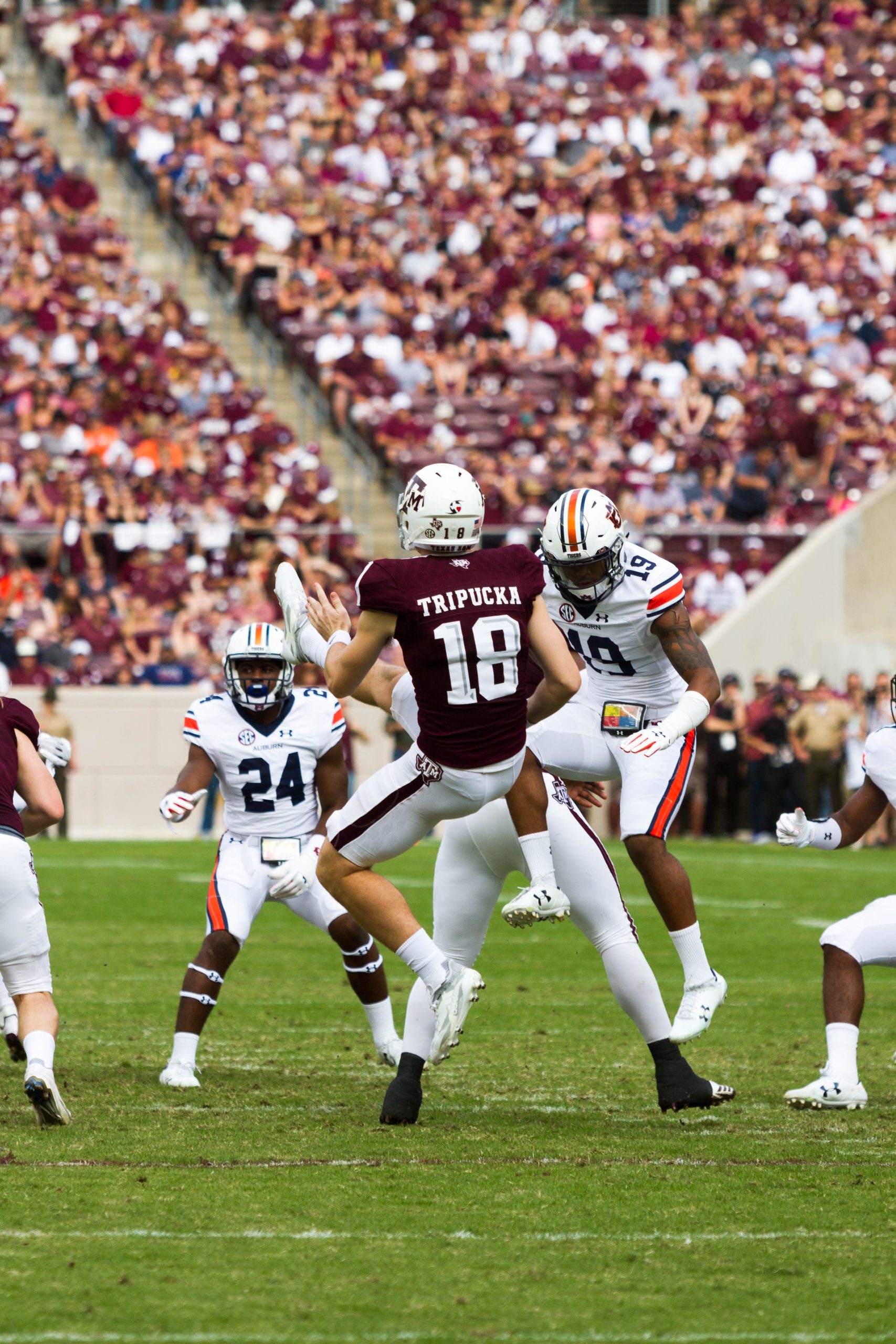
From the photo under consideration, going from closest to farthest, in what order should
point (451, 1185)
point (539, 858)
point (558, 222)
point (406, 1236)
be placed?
point (406, 1236) → point (451, 1185) → point (539, 858) → point (558, 222)

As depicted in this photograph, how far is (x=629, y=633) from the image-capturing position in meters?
6.77

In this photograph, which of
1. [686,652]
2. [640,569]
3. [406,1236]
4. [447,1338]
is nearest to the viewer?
[447,1338]

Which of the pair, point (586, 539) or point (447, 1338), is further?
point (586, 539)

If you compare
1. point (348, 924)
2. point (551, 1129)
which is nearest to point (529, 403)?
point (348, 924)

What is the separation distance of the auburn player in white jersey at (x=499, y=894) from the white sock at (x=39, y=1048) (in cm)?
103

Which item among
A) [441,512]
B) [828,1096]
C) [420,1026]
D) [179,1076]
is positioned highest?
[441,512]

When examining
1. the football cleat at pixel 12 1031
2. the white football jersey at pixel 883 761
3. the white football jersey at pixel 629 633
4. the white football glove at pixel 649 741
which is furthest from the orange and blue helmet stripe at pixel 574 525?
the football cleat at pixel 12 1031

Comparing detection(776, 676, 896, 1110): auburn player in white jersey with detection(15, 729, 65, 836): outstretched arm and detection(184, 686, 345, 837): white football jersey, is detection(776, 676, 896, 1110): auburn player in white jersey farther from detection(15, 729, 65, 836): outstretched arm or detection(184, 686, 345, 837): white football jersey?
detection(15, 729, 65, 836): outstretched arm

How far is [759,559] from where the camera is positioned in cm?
1998

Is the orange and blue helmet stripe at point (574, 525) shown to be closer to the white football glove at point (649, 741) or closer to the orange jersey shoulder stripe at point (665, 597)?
the orange jersey shoulder stripe at point (665, 597)

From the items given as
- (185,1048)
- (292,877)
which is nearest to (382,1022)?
(185,1048)

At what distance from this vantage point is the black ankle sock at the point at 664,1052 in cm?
611

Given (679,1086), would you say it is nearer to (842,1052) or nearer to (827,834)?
(842,1052)

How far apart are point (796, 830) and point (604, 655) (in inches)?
36.9
